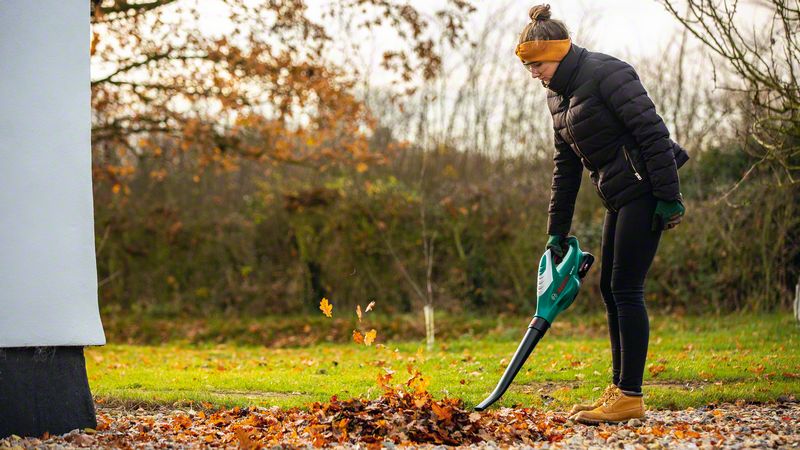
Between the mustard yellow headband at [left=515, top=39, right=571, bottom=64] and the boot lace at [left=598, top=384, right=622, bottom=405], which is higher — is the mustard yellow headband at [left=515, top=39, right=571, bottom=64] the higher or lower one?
the higher one

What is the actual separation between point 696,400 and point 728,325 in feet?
16.7

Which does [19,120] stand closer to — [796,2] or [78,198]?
[78,198]

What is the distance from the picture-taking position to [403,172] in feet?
44.2

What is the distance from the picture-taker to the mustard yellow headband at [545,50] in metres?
4.30

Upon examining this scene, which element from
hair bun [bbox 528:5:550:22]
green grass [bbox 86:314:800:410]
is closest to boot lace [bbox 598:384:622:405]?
green grass [bbox 86:314:800:410]

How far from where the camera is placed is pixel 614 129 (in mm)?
4215

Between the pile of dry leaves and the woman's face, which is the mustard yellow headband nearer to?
the woman's face

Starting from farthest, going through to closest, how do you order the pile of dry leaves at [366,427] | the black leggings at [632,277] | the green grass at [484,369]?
the green grass at [484,369]
the black leggings at [632,277]
the pile of dry leaves at [366,427]

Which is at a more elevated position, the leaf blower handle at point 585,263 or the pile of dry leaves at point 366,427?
the leaf blower handle at point 585,263

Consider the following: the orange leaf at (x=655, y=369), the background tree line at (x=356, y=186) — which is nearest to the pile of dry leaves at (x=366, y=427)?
the orange leaf at (x=655, y=369)

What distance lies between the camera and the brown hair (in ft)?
14.1

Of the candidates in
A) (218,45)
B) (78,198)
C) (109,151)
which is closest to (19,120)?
(78,198)

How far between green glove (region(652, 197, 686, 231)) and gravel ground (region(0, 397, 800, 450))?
41.2 inches

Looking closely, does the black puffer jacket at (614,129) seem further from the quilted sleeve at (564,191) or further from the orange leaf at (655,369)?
the orange leaf at (655,369)
